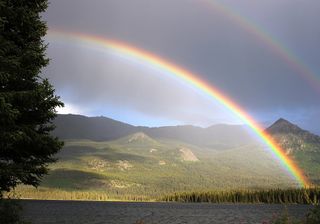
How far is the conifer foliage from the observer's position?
24656 millimetres

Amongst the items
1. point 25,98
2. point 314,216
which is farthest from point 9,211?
point 314,216

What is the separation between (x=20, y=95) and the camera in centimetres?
2425

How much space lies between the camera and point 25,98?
81.0 feet

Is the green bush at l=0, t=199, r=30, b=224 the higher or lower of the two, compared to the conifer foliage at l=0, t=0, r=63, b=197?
lower

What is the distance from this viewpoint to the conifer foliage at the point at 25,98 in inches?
971

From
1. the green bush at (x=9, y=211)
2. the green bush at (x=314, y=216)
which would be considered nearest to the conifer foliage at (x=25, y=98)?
the green bush at (x=9, y=211)

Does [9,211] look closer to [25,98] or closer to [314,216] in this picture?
[25,98]

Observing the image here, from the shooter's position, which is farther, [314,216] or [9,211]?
[9,211]

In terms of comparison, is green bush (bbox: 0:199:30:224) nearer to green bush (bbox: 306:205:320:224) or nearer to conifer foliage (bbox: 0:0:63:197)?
conifer foliage (bbox: 0:0:63:197)

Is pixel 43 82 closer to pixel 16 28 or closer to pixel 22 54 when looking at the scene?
pixel 22 54

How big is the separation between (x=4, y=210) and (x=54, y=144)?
4823 mm

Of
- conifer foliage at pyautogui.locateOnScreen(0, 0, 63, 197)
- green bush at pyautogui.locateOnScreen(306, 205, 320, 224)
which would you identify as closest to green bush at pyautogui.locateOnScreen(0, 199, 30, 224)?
conifer foliage at pyautogui.locateOnScreen(0, 0, 63, 197)

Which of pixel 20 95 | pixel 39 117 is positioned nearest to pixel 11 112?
pixel 20 95

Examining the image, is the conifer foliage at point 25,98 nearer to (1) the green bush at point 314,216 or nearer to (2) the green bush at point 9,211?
(2) the green bush at point 9,211
